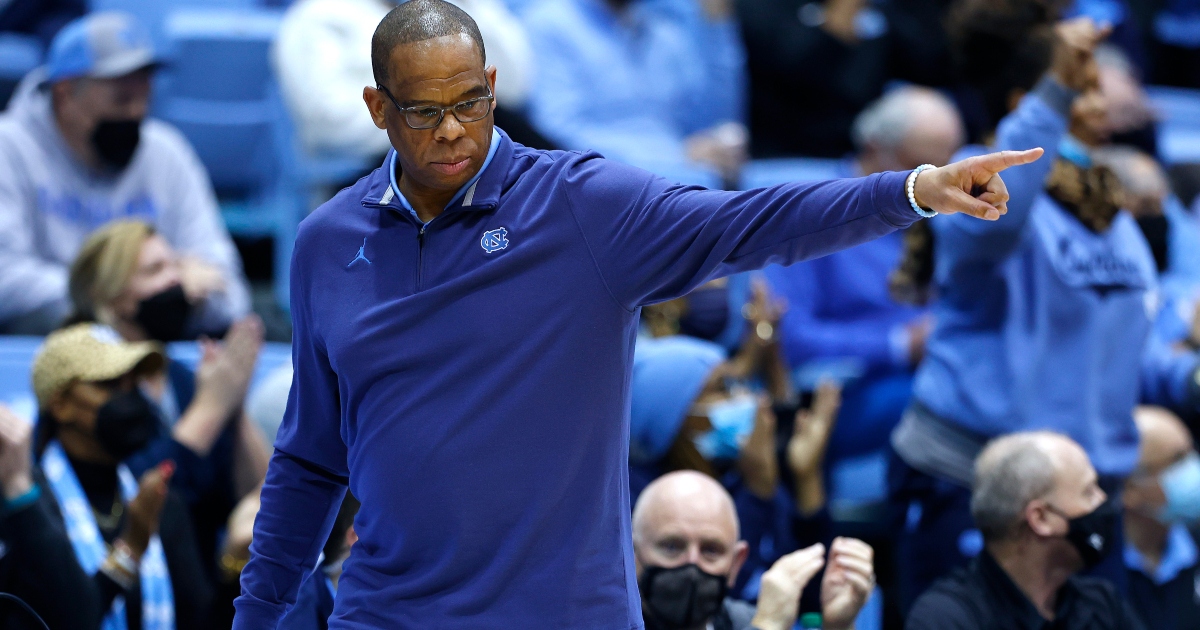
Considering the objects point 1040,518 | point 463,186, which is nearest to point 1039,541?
point 1040,518

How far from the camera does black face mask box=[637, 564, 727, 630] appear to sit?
295 centimetres

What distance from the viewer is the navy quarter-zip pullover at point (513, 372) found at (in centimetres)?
190

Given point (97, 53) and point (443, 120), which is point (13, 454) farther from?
point (97, 53)

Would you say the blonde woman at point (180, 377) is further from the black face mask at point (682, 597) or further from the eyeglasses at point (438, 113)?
the eyeglasses at point (438, 113)

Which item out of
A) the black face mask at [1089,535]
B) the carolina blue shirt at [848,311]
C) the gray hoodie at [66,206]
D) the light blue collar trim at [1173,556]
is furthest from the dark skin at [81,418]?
the light blue collar trim at [1173,556]

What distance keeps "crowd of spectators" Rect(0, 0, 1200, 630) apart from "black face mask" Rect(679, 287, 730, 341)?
0.03ft

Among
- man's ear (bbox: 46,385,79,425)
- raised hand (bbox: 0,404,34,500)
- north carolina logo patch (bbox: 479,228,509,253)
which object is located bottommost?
man's ear (bbox: 46,385,79,425)

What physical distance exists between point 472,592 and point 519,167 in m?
0.56

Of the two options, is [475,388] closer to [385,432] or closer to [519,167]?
[385,432]

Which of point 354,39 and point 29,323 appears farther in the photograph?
point 354,39

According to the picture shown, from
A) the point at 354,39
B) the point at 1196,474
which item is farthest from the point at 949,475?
the point at 354,39

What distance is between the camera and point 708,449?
406 cm

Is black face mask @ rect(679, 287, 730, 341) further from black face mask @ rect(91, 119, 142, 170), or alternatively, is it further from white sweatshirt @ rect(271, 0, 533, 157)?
black face mask @ rect(91, 119, 142, 170)

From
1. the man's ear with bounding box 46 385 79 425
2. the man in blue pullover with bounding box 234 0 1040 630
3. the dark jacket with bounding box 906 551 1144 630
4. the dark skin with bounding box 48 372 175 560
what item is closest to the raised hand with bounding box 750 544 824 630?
the dark jacket with bounding box 906 551 1144 630
